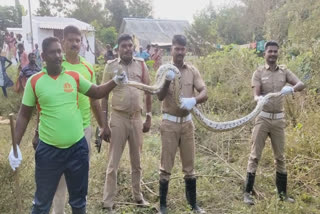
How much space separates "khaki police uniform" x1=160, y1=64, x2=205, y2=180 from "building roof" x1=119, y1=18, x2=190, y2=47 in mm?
24672

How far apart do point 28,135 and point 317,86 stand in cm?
536

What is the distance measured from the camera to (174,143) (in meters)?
3.54

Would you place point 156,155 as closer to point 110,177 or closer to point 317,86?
point 110,177

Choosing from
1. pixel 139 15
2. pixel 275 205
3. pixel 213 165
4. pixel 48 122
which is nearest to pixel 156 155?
pixel 213 165

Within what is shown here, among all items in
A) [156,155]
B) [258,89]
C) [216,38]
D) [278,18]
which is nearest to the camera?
[258,89]

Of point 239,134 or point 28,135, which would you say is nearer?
point 28,135

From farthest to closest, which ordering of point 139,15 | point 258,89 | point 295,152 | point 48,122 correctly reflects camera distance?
point 139,15 → point 295,152 → point 258,89 → point 48,122

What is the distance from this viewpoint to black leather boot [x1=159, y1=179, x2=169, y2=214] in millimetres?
3639

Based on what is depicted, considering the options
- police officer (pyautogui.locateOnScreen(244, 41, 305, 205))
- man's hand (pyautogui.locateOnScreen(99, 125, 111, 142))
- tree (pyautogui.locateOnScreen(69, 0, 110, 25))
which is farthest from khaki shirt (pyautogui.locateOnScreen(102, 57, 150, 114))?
tree (pyautogui.locateOnScreen(69, 0, 110, 25))

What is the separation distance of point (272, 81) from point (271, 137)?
2.15 feet

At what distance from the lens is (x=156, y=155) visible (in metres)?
5.66

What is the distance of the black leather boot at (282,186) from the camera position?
4008 millimetres

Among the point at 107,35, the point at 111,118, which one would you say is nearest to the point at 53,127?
the point at 111,118

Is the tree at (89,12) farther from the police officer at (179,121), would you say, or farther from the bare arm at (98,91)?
the bare arm at (98,91)
